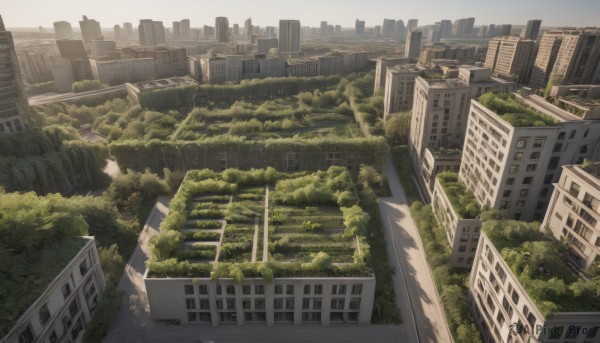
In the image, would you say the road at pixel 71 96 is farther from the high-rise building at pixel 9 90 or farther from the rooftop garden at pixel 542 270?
the rooftop garden at pixel 542 270

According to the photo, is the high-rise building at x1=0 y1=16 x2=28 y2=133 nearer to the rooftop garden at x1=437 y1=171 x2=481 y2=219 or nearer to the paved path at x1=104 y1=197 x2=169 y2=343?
the paved path at x1=104 y1=197 x2=169 y2=343

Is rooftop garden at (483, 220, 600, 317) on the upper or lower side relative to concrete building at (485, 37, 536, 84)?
lower

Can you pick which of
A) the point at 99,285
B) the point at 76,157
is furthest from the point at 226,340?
the point at 76,157

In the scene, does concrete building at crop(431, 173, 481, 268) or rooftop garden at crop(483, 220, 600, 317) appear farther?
concrete building at crop(431, 173, 481, 268)

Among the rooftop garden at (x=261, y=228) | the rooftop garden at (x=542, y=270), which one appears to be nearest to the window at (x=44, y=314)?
the rooftop garden at (x=261, y=228)

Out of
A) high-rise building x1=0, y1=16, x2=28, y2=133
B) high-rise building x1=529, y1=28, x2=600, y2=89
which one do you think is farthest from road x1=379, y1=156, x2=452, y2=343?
high-rise building x1=529, y1=28, x2=600, y2=89

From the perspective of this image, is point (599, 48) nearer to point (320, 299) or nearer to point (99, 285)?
point (320, 299)
